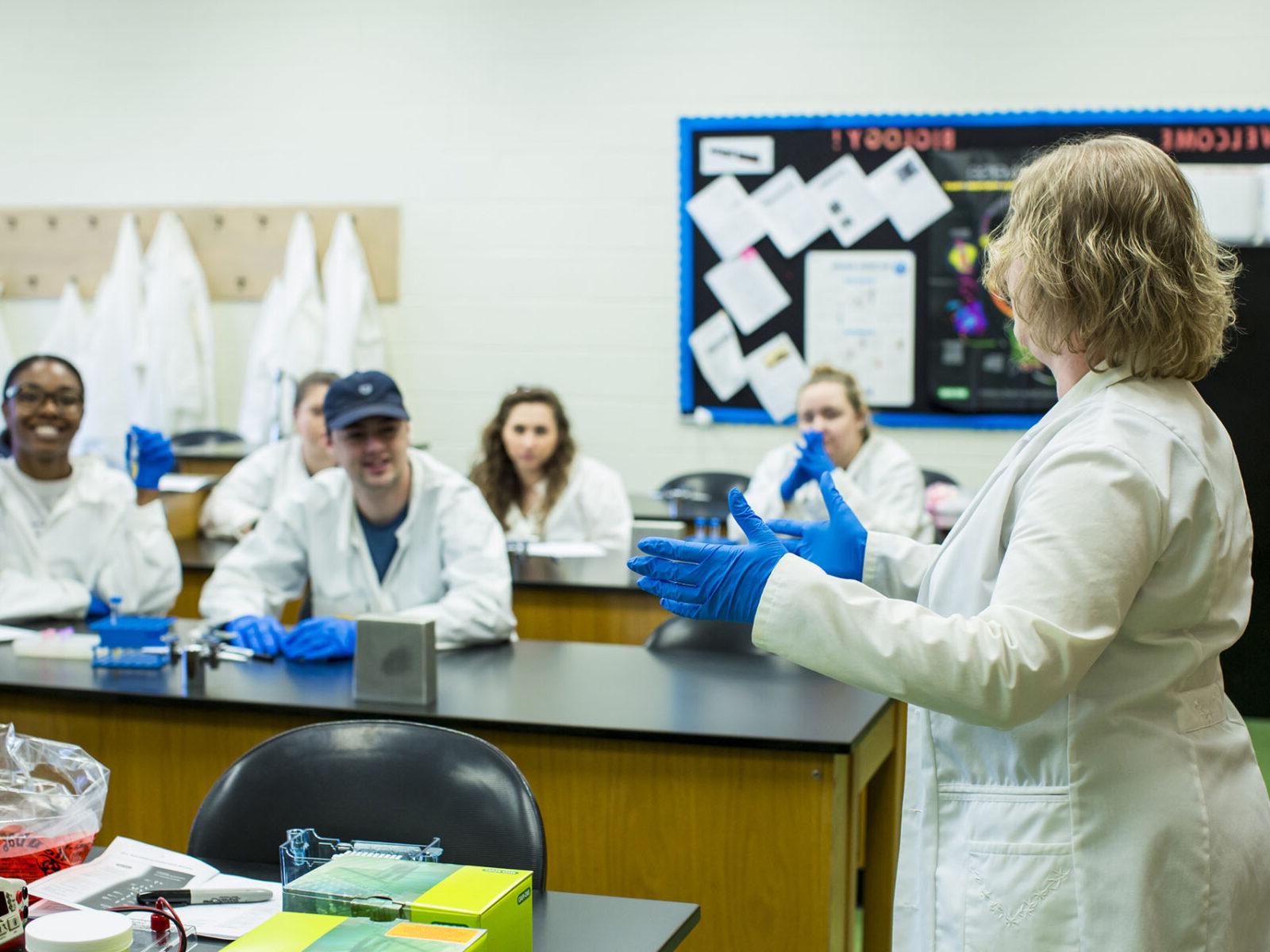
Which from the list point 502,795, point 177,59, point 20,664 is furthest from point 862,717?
point 177,59

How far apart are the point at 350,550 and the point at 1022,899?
201 centimetres

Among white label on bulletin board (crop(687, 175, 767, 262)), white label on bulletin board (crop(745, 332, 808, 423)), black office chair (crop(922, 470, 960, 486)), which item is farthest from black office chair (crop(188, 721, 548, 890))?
white label on bulletin board (crop(687, 175, 767, 262))

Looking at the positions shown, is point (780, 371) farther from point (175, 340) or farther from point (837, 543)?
point (837, 543)

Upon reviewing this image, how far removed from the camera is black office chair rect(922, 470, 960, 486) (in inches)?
196

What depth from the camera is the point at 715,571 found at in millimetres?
1271

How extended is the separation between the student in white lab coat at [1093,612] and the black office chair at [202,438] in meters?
4.66

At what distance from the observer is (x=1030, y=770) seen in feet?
4.05

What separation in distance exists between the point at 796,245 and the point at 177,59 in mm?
2905

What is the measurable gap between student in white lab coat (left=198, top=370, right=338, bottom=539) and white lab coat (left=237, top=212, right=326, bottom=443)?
39.5 inches

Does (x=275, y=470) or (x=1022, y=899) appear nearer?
(x=1022, y=899)

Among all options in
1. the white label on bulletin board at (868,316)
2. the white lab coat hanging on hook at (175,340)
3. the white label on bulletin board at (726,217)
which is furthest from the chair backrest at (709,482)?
the white lab coat hanging on hook at (175,340)

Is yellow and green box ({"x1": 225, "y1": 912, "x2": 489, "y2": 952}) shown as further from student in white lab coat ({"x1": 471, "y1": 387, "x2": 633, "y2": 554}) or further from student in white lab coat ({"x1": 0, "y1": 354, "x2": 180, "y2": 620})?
student in white lab coat ({"x1": 471, "y1": 387, "x2": 633, "y2": 554})

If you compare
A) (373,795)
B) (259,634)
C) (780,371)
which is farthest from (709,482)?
(373,795)

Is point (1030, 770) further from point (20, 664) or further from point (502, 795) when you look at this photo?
point (20, 664)
